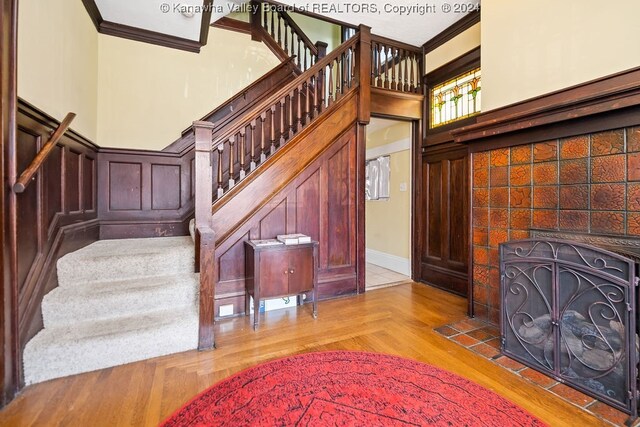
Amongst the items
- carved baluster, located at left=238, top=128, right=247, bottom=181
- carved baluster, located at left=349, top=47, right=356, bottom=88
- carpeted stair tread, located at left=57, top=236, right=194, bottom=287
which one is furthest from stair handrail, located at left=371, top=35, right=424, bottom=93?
carpeted stair tread, located at left=57, top=236, right=194, bottom=287

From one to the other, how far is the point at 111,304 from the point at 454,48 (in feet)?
14.4

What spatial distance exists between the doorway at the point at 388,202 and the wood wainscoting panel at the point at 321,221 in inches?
28.7

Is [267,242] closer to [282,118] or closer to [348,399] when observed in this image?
[282,118]

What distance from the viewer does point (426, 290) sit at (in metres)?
3.69

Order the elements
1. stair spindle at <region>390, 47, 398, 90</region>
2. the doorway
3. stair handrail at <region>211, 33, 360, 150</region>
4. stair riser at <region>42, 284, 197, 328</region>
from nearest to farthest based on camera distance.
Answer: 1. stair riser at <region>42, 284, 197, 328</region>
2. stair handrail at <region>211, 33, 360, 150</region>
3. stair spindle at <region>390, 47, 398, 90</region>
4. the doorway

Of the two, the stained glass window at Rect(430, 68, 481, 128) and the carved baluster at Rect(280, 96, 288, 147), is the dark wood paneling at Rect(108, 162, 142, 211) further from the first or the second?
the stained glass window at Rect(430, 68, 481, 128)

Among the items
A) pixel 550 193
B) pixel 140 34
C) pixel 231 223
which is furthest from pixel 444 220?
pixel 140 34

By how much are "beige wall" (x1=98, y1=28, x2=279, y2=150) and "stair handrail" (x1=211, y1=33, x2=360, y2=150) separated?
1.04 meters

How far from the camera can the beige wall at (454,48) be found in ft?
10.7

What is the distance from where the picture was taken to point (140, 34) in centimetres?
336

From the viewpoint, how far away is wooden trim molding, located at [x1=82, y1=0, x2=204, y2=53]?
9.88 feet

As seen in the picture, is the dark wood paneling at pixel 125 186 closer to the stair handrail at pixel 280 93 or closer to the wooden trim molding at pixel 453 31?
the stair handrail at pixel 280 93

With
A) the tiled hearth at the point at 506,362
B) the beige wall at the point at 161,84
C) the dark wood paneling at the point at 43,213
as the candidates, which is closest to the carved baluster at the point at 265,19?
the beige wall at the point at 161,84

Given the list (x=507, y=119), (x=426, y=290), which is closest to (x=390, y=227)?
(x=426, y=290)
